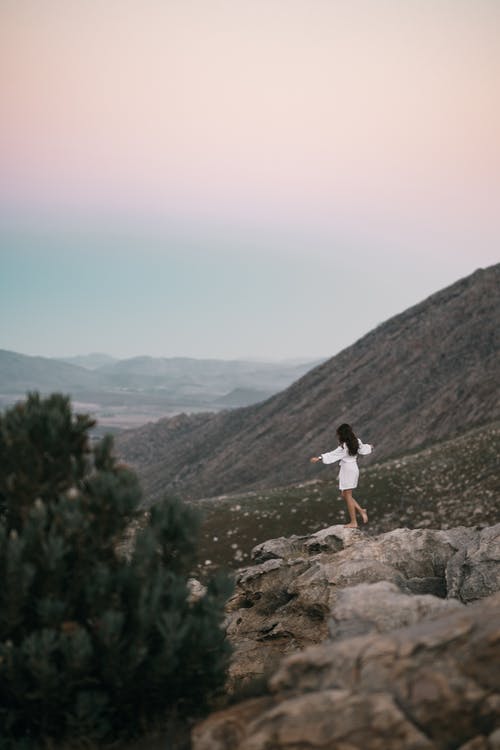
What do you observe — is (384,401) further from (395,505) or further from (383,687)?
(383,687)

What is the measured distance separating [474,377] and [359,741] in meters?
53.1

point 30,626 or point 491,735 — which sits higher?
point 30,626

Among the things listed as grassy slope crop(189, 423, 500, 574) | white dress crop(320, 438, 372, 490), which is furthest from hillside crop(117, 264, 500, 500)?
white dress crop(320, 438, 372, 490)

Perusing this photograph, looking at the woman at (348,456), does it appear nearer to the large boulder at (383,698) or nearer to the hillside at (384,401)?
the large boulder at (383,698)

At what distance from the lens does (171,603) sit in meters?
7.93

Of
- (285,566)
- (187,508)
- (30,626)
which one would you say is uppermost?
(187,508)

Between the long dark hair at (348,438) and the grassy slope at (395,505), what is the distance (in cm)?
1319

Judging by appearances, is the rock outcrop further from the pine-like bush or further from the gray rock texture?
the pine-like bush

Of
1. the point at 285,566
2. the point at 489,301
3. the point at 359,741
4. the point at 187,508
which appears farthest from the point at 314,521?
the point at 489,301

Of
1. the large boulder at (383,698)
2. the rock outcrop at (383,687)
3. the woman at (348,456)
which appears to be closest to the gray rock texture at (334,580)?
the rock outcrop at (383,687)

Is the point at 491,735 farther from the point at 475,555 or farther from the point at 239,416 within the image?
the point at 239,416

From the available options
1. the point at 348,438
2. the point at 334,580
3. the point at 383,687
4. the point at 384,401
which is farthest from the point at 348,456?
the point at 384,401

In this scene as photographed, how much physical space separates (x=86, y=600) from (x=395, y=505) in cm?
2712

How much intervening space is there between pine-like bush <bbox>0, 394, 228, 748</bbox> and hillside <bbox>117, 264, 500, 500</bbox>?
4376 centimetres
